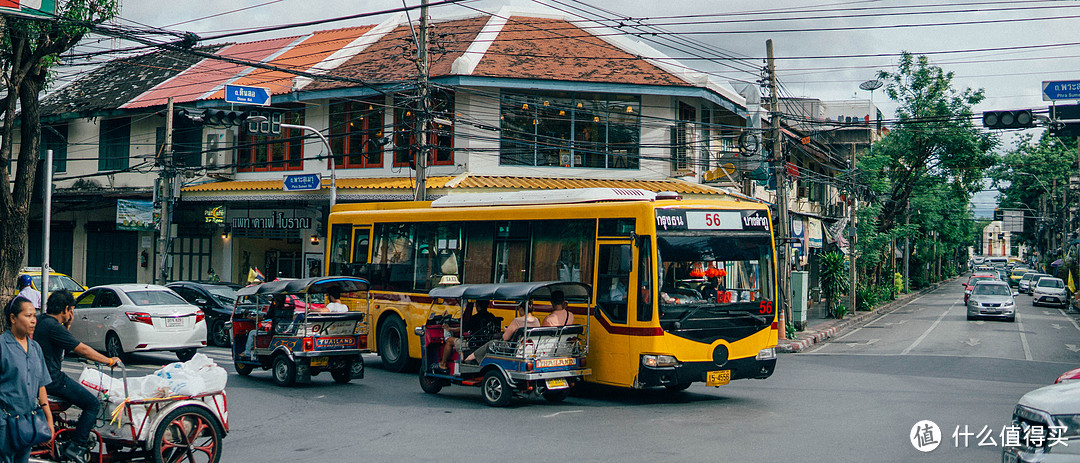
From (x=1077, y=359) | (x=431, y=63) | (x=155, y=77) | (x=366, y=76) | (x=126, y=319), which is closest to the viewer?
(x=126, y=319)

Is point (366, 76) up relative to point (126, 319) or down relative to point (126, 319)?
up

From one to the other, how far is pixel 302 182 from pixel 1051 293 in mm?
37883

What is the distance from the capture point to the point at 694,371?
41.3 ft

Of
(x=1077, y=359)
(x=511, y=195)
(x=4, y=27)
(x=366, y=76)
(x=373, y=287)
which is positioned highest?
(x=366, y=76)

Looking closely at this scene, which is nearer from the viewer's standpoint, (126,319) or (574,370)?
(574,370)

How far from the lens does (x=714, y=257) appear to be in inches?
512

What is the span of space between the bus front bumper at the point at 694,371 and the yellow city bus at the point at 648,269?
0.05 feet

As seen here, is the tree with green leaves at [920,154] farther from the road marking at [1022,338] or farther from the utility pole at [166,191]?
the utility pole at [166,191]

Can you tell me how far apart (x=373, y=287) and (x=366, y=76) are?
13.2 metres

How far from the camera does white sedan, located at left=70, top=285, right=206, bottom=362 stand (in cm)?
1714

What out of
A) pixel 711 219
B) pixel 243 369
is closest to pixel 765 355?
pixel 711 219

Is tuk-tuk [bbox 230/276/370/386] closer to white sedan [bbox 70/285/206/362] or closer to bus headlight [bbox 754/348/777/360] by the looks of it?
white sedan [bbox 70/285/206/362]

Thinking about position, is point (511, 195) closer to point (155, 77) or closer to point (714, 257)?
point (714, 257)

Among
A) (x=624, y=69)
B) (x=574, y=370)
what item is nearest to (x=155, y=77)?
(x=624, y=69)
